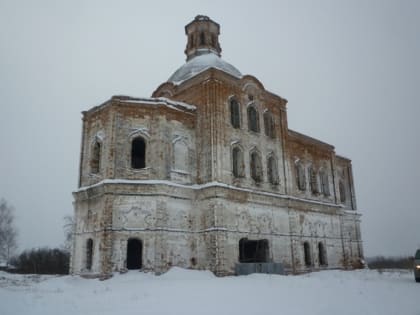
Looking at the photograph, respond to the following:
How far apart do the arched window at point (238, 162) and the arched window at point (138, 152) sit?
469 centimetres

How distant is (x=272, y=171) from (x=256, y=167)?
4.83 feet

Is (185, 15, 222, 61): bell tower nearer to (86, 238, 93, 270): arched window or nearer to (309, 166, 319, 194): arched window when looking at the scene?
(309, 166, 319, 194): arched window

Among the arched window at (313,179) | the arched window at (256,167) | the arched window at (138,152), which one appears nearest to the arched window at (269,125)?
the arched window at (256,167)

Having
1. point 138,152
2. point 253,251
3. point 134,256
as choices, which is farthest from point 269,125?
point 134,256

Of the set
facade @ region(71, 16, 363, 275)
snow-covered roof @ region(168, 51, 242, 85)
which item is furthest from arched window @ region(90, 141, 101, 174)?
snow-covered roof @ region(168, 51, 242, 85)

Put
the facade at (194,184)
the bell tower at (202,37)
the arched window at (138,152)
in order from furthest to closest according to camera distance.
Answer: the bell tower at (202,37)
the arched window at (138,152)
the facade at (194,184)

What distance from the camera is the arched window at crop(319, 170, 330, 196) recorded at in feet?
86.7

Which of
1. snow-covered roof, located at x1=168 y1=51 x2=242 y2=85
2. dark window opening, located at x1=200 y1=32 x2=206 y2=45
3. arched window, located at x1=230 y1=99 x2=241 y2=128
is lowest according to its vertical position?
arched window, located at x1=230 y1=99 x2=241 y2=128

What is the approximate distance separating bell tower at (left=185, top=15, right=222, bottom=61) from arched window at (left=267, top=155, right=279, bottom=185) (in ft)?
31.1

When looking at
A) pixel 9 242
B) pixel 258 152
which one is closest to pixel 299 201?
pixel 258 152

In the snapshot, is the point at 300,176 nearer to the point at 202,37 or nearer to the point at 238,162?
the point at 238,162

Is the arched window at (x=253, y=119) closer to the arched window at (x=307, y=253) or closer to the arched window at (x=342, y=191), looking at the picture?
the arched window at (x=307, y=253)

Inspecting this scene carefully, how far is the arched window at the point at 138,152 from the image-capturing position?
1848 centimetres

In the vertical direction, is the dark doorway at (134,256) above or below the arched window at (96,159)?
below
